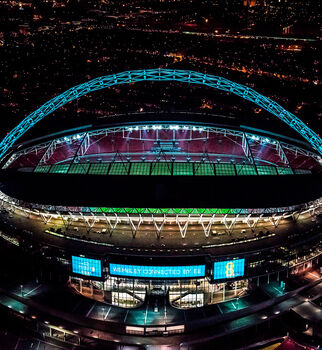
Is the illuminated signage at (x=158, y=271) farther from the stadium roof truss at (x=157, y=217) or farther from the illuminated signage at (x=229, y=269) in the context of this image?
the stadium roof truss at (x=157, y=217)

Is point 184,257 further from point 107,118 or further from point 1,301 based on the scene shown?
point 107,118

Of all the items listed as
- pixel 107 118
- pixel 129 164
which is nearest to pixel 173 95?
pixel 107 118

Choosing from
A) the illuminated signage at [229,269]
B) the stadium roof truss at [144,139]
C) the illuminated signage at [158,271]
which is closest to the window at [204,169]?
the stadium roof truss at [144,139]

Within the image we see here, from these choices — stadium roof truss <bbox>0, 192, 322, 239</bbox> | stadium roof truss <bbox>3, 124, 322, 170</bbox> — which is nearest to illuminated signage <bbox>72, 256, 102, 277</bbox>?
stadium roof truss <bbox>0, 192, 322, 239</bbox>

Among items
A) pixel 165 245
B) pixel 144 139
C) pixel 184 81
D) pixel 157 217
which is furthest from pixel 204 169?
pixel 144 139

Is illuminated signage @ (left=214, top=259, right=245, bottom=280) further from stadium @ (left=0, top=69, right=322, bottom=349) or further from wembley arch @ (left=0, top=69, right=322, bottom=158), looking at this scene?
wembley arch @ (left=0, top=69, right=322, bottom=158)

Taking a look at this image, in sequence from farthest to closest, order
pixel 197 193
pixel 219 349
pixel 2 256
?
pixel 2 256 < pixel 197 193 < pixel 219 349
